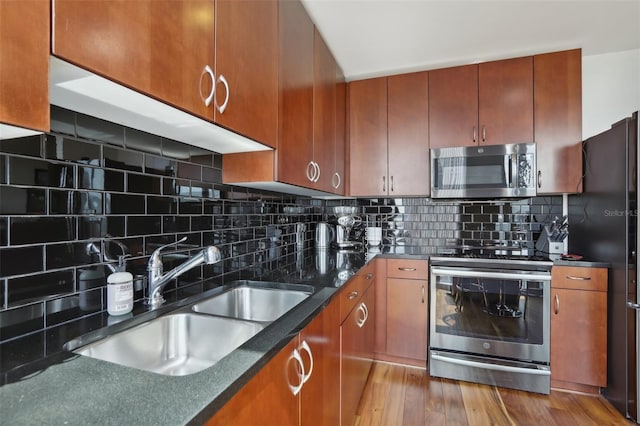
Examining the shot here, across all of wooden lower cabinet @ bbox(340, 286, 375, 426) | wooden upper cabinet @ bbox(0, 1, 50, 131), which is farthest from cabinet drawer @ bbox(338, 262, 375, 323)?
wooden upper cabinet @ bbox(0, 1, 50, 131)

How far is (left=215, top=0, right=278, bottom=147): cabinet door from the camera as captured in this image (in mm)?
1009

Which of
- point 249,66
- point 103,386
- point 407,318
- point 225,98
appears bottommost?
point 407,318

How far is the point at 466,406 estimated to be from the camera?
1.87 metres

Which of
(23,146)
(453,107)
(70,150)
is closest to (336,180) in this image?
(453,107)

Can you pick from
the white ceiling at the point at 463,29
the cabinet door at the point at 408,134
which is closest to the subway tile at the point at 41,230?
the white ceiling at the point at 463,29

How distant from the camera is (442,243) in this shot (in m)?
2.75

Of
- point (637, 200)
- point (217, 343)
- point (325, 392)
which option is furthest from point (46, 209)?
point (637, 200)

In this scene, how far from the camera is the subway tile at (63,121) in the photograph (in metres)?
0.81

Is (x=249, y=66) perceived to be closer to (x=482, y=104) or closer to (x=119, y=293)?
(x=119, y=293)

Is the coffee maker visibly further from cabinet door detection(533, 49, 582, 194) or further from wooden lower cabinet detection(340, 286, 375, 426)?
cabinet door detection(533, 49, 582, 194)

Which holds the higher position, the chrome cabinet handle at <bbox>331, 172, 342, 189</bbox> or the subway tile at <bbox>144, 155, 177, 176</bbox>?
the chrome cabinet handle at <bbox>331, 172, 342, 189</bbox>

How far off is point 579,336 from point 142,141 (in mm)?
2753

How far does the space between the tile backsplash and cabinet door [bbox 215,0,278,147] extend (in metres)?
0.33

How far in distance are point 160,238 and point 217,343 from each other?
46 centimetres
